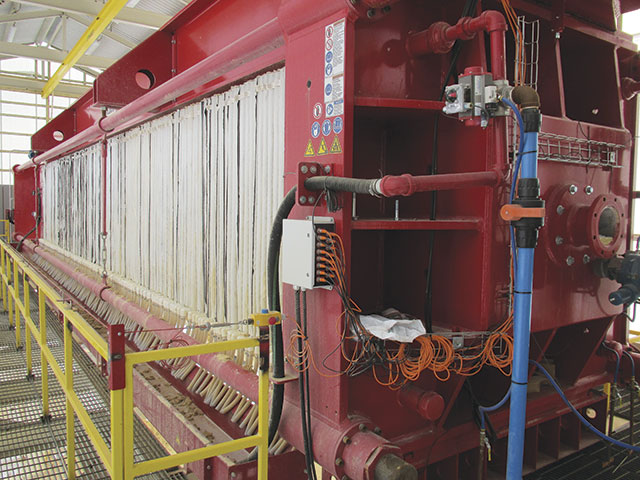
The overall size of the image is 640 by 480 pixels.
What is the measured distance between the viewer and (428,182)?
2.07 meters

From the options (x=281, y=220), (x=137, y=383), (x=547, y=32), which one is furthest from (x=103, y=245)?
(x=547, y=32)

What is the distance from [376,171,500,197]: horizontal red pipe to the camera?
1.98 m

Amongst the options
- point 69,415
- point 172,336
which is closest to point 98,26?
point 172,336

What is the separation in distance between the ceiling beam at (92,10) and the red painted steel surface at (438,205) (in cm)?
575

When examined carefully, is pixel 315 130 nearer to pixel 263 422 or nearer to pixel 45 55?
pixel 263 422

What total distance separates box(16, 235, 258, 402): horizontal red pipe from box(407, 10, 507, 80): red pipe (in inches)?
72.3

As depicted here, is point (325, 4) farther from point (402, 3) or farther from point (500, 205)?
point (500, 205)

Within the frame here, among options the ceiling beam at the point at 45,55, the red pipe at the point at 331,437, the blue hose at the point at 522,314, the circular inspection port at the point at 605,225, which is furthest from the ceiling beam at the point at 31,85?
the blue hose at the point at 522,314

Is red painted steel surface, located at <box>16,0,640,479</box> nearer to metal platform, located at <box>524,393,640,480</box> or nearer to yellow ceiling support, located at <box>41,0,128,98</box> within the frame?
metal platform, located at <box>524,393,640,480</box>

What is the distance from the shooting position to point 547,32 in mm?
3088

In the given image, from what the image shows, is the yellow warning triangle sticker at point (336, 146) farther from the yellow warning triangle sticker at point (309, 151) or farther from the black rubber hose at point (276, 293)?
the black rubber hose at point (276, 293)

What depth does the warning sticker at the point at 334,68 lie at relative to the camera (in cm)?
225

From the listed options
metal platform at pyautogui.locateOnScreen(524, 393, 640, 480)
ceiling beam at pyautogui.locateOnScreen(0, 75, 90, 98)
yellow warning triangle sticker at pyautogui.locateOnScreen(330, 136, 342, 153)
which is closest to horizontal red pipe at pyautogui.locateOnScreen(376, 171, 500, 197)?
yellow warning triangle sticker at pyautogui.locateOnScreen(330, 136, 342, 153)

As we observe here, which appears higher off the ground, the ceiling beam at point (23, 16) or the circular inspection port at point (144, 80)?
the ceiling beam at point (23, 16)
